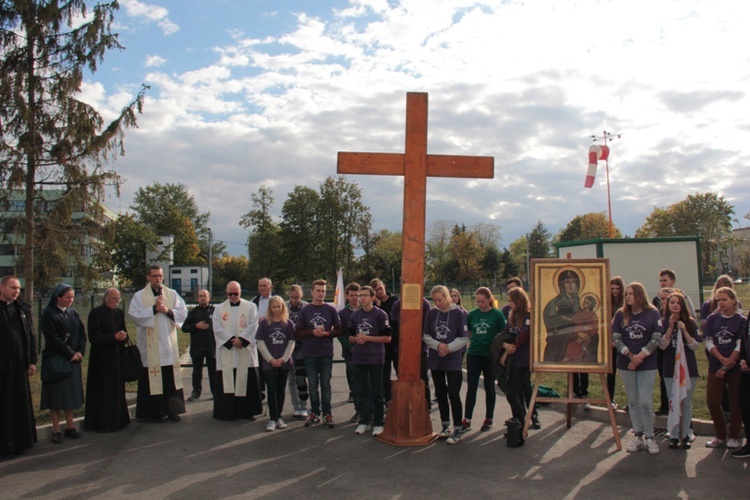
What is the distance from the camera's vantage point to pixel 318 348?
8.48 meters

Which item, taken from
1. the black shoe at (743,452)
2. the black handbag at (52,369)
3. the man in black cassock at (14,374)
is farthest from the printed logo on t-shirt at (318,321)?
the black shoe at (743,452)

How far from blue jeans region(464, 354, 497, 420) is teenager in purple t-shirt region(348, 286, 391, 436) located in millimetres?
1100

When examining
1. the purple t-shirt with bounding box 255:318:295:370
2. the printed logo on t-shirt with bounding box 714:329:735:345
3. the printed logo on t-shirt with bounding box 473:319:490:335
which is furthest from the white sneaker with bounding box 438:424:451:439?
the printed logo on t-shirt with bounding box 714:329:735:345

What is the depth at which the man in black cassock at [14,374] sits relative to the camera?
23.0 feet

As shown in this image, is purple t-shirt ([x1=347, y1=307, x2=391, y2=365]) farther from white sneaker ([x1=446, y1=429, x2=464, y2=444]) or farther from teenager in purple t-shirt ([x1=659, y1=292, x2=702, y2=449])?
teenager in purple t-shirt ([x1=659, y1=292, x2=702, y2=449])

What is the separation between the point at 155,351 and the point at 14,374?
2099 millimetres

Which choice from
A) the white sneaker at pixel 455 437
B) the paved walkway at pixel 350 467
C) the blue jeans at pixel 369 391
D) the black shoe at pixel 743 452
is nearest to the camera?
the paved walkway at pixel 350 467

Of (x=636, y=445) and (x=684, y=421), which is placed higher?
(x=684, y=421)

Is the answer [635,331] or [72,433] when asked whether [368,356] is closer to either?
[635,331]

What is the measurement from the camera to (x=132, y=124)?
15492 millimetres

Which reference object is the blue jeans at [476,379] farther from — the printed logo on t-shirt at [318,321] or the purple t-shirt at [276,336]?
the purple t-shirt at [276,336]

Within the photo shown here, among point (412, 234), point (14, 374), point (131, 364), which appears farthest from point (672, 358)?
point (14, 374)

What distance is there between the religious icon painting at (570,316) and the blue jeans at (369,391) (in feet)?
6.40

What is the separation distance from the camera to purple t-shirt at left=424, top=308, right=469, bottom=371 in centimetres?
769
